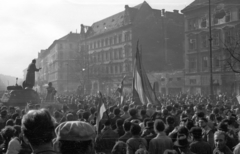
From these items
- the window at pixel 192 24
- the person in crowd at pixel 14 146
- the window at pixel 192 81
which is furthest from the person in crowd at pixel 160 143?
the window at pixel 192 24

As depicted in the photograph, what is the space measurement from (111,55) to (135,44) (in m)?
8.45

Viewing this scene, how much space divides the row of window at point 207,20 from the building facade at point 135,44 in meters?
11.7

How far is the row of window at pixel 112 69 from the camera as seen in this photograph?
5756 cm

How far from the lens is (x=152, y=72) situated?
5231 cm

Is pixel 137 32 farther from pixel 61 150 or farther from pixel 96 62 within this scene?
pixel 61 150

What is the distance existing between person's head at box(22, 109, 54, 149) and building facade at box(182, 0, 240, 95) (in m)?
39.1

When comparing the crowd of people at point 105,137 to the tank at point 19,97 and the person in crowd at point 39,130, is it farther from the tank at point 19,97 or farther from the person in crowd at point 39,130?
the tank at point 19,97

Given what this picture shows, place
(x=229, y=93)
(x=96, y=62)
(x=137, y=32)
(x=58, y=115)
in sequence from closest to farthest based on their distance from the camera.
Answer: (x=58, y=115) < (x=229, y=93) < (x=137, y=32) < (x=96, y=62)

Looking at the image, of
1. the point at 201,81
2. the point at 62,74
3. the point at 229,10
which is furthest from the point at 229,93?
the point at 62,74

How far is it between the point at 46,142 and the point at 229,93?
131 feet

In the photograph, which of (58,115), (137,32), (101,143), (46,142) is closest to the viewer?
(46,142)

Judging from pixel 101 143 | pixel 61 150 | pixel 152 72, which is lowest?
pixel 101 143

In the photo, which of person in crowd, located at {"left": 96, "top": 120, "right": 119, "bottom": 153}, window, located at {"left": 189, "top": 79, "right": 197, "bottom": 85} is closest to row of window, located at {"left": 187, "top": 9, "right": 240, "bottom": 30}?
window, located at {"left": 189, "top": 79, "right": 197, "bottom": 85}

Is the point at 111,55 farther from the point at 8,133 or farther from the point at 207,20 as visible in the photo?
the point at 8,133
